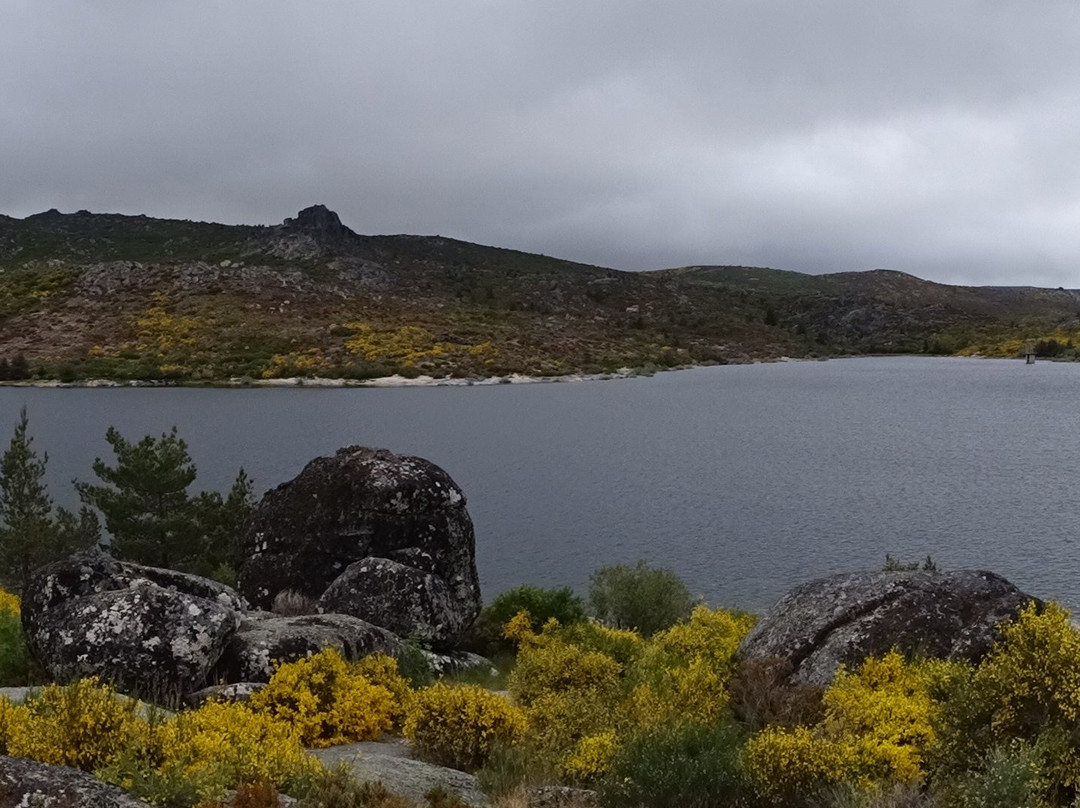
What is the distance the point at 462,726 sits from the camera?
988 centimetres

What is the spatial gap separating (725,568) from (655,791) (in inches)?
1039

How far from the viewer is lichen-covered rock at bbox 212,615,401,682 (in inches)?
477

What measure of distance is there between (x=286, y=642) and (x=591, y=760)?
573 centimetres

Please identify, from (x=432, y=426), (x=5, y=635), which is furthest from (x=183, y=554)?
(x=432, y=426)

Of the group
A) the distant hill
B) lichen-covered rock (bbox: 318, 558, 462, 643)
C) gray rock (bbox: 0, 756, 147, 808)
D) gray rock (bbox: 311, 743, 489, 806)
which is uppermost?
the distant hill

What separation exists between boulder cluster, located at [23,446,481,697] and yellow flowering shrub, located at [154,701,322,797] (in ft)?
10.9

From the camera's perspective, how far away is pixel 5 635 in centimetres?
1405

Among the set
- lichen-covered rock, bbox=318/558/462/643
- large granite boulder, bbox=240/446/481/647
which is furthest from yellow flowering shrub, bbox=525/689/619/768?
large granite boulder, bbox=240/446/481/647

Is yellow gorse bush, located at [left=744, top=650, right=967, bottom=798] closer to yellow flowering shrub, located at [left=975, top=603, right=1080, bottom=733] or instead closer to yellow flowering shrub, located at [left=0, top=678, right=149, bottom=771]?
yellow flowering shrub, located at [left=975, top=603, right=1080, bottom=733]

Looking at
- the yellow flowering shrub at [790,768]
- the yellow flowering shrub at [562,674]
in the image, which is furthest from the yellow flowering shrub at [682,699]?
the yellow flowering shrub at [790,768]

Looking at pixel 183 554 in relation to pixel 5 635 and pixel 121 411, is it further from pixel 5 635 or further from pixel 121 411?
pixel 121 411

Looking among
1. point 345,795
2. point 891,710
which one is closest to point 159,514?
point 345,795

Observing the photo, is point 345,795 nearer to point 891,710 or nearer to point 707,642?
point 891,710

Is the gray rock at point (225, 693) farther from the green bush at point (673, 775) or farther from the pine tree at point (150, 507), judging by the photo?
the pine tree at point (150, 507)
